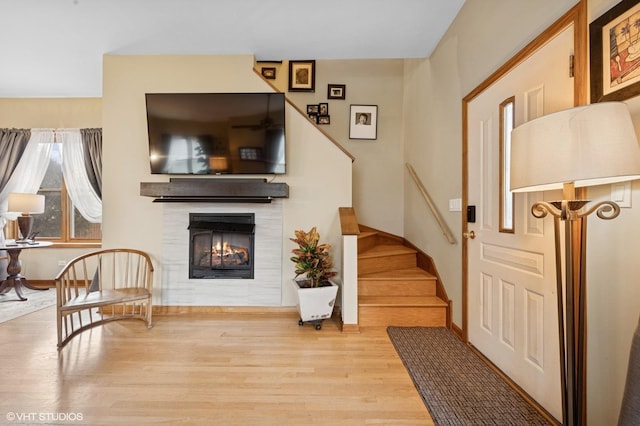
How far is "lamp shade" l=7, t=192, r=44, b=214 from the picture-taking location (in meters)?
3.77

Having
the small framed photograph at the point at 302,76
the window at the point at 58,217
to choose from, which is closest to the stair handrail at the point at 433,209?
the small framed photograph at the point at 302,76

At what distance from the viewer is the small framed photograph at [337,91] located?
13.5 ft

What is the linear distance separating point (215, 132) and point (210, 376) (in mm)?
2218

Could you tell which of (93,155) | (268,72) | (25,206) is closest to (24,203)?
(25,206)

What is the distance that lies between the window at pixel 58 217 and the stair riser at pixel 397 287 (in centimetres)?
428

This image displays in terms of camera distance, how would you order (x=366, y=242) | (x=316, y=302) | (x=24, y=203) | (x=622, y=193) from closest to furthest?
(x=622, y=193) < (x=316, y=302) < (x=366, y=242) < (x=24, y=203)

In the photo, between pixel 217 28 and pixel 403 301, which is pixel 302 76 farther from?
pixel 403 301

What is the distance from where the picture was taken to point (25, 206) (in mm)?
3820

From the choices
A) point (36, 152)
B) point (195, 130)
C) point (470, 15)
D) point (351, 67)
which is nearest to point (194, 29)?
point (195, 130)

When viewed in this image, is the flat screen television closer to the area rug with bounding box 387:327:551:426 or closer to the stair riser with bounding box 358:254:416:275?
the stair riser with bounding box 358:254:416:275

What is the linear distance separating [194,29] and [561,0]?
283 cm

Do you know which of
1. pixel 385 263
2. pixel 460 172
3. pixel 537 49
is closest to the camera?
pixel 537 49

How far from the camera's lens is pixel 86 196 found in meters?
4.38

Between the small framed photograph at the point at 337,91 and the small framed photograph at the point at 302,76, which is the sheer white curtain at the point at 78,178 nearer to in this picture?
the small framed photograph at the point at 302,76
